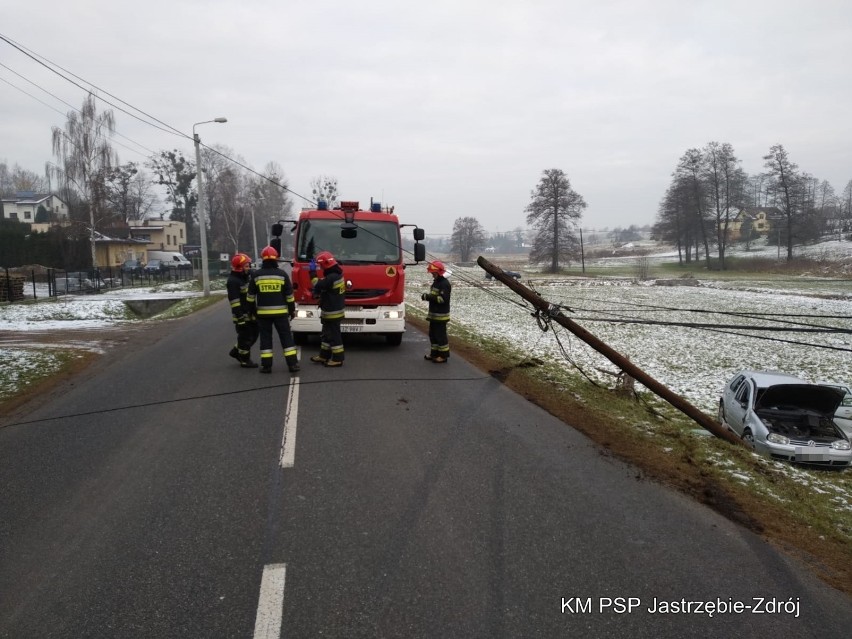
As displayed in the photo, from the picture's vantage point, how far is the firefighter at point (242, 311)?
1002cm

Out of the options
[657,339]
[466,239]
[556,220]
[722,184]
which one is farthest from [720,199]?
[657,339]

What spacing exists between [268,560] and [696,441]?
553cm

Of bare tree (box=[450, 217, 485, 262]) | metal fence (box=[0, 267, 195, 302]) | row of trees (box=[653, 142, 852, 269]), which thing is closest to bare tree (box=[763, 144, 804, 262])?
row of trees (box=[653, 142, 852, 269])

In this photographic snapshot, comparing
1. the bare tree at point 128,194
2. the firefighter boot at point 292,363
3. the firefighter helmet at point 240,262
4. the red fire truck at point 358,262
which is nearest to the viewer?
the firefighter boot at point 292,363

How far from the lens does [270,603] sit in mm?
3324

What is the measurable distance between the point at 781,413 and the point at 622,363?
15.7 ft

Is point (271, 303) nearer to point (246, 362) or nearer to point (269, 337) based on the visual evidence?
point (269, 337)

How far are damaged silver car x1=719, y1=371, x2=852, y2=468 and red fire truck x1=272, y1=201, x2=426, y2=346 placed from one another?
6391 mm

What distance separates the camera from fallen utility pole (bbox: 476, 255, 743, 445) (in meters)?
7.37

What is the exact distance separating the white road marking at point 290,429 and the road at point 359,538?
1.3 inches

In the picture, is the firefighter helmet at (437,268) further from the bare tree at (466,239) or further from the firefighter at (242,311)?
the bare tree at (466,239)

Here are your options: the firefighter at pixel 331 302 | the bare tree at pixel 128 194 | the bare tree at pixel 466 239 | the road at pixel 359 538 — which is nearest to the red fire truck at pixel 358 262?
the firefighter at pixel 331 302

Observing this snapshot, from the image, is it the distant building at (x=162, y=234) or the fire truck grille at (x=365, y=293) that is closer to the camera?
the fire truck grille at (x=365, y=293)

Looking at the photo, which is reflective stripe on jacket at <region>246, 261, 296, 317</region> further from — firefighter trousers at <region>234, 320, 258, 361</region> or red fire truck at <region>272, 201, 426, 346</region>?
red fire truck at <region>272, 201, 426, 346</region>
